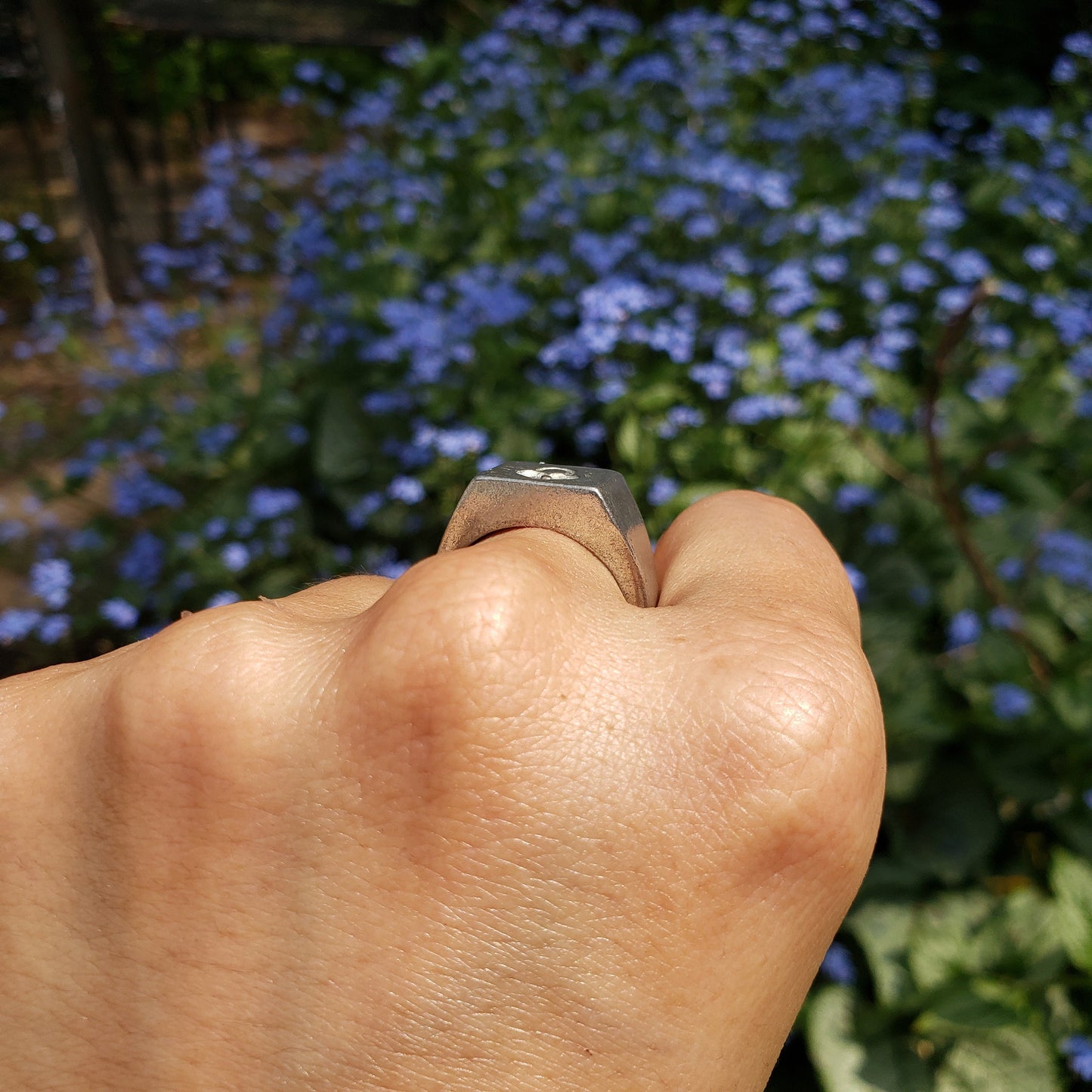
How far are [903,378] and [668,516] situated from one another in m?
1.14

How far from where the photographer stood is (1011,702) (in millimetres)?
1850

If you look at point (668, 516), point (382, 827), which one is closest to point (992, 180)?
point (668, 516)

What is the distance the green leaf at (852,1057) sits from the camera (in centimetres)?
164

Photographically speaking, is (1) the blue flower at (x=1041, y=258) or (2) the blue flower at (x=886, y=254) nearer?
(2) the blue flower at (x=886, y=254)

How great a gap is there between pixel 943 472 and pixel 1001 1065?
1034 mm

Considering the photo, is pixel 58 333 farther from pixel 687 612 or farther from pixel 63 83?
pixel 687 612

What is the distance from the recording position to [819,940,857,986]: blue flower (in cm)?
178

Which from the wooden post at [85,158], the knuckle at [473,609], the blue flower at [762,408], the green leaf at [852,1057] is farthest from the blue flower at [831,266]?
the wooden post at [85,158]

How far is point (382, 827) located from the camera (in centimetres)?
45

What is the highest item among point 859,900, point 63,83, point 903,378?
point 63,83

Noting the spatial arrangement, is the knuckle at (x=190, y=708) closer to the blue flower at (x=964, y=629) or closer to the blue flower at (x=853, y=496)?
the blue flower at (x=964, y=629)

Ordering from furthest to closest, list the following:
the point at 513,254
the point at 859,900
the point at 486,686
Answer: the point at 513,254 < the point at 859,900 < the point at 486,686

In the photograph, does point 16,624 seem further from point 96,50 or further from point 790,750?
point 96,50

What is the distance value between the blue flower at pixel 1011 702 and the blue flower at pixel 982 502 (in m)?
0.52
